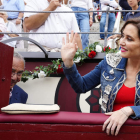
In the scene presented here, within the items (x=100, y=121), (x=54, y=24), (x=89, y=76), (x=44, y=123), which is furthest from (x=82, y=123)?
(x=54, y=24)

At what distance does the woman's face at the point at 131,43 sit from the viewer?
6.04 ft

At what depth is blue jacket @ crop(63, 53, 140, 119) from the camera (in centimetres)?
183

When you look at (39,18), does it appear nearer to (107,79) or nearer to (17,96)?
(17,96)

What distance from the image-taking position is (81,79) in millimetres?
1975

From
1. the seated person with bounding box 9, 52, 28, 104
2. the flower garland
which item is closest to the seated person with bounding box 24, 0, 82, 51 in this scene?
the flower garland

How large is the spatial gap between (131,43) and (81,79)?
511mm

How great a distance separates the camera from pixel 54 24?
345cm

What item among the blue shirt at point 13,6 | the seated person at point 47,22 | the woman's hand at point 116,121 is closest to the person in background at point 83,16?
the seated person at point 47,22

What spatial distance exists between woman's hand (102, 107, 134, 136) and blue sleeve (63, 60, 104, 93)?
553 millimetres

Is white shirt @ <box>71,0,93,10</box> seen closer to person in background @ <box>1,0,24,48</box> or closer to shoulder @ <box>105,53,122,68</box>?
person in background @ <box>1,0,24,48</box>

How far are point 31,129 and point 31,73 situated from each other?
2.06 metres

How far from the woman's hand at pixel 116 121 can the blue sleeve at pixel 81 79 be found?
553mm

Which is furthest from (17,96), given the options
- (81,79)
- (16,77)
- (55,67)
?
(81,79)

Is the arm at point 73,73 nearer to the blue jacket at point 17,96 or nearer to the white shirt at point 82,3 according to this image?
the blue jacket at point 17,96
